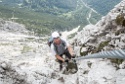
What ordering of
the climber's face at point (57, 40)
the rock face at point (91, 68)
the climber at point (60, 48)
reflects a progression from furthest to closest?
the climber at point (60, 48) < the climber's face at point (57, 40) < the rock face at point (91, 68)

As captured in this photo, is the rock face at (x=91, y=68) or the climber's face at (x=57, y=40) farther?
the climber's face at (x=57, y=40)

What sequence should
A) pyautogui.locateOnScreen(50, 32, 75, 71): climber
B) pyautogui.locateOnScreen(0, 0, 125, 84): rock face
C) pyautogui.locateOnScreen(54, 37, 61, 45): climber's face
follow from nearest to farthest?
1. pyautogui.locateOnScreen(0, 0, 125, 84): rock face
2. pyautogui.locateOnScreen(54, 37, 61, 45): climber's face
3. pyautogui.locateOnScreen(50, 32, 75, 71): climber

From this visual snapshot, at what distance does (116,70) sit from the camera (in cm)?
1688

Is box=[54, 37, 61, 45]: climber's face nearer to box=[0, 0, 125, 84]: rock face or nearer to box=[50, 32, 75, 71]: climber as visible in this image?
box=[50, 32, 75, 71]: climber

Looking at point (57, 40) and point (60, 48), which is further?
point (60, 48)

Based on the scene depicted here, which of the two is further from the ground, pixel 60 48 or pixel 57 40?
pixel 57 40

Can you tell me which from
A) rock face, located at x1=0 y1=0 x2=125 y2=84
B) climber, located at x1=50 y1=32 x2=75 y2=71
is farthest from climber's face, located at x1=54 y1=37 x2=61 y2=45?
rock face, located at x1=0 y1=0 x2=125 y2=84

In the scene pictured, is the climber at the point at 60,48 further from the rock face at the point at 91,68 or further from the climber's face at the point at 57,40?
the rock face at the point at 91,68

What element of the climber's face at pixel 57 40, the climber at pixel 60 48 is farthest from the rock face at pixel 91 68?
the climber's face at pixel 57 40

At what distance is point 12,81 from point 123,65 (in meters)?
6.40

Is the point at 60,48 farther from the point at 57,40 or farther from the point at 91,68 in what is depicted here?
the point at 91,68

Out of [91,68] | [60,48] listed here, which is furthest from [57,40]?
[91,68]

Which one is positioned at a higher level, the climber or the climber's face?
the climber's face

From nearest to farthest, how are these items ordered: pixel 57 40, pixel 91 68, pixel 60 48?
1. pixel 57 40
2. pixel 91 68
3. pixel 60 48
